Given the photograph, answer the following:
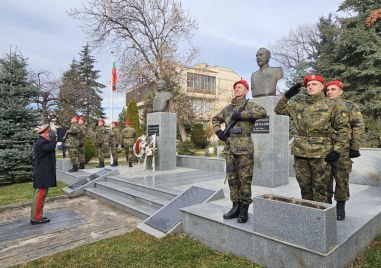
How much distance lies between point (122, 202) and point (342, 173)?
4696mm

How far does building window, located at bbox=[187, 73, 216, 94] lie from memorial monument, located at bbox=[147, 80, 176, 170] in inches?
1149

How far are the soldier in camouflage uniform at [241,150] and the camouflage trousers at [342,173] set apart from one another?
1.21 m

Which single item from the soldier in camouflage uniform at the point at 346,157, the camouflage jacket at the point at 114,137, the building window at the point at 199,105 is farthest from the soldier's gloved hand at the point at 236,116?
the building window at the point at 199,105

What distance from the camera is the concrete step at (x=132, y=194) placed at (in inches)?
239

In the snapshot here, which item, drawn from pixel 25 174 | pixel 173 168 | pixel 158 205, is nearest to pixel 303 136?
pixel 158 205

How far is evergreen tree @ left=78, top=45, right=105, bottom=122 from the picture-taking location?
1313 inches

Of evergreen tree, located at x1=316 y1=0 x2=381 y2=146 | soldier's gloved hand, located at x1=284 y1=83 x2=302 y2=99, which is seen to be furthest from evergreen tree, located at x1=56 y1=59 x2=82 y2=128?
soldier's gloved hand, located at x1=284 y1=83 x2=302 y2=99

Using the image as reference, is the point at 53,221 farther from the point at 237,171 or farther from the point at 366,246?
the point at 366,246

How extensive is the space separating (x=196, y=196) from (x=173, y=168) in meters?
5.59

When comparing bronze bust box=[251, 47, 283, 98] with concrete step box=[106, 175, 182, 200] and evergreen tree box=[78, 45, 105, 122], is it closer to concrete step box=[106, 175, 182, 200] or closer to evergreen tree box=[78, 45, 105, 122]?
concrete step box=[106, 175, 182, 200]

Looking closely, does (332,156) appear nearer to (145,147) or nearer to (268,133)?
(268,133)

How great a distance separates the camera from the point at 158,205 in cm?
594

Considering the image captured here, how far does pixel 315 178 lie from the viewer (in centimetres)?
354

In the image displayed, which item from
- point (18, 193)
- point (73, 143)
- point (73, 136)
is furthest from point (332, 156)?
point (73, 136)
